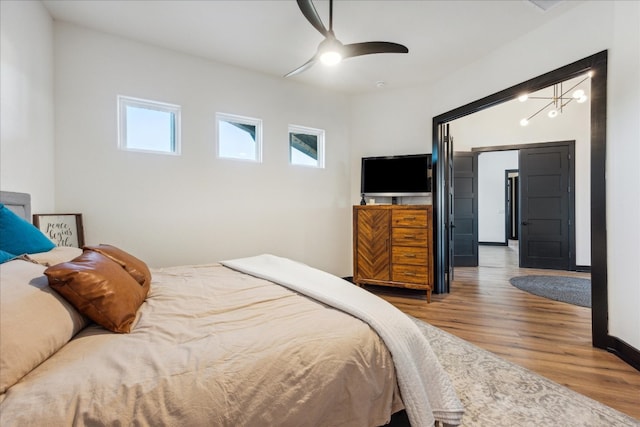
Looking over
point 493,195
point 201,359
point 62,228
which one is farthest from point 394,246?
point 493,195

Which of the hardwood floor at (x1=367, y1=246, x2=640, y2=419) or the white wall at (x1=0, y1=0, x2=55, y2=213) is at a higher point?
the white wall at (x1=0, y1=0, x2=55, y2=213)

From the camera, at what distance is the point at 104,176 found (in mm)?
2838

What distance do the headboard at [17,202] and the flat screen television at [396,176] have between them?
135 inches

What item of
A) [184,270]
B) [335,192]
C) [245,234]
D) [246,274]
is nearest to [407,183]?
[335,192]

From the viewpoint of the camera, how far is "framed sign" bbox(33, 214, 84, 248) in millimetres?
2421

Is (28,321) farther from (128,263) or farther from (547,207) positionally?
(547,207)

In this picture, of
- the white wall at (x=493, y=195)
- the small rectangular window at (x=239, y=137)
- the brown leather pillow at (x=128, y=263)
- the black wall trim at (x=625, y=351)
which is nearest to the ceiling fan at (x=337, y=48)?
the small rectangular window at (x=239, y=137)

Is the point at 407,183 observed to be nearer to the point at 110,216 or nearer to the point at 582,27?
the point at 582,27

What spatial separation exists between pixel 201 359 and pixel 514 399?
71.2 inches

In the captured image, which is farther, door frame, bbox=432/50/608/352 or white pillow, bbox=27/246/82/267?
door frame, bbox=432/50/608/352

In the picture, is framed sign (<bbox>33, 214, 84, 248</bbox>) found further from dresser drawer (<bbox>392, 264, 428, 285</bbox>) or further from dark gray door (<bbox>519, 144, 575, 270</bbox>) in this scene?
dark gray door (<bbox>519, 144, 575, 270</bbox>)

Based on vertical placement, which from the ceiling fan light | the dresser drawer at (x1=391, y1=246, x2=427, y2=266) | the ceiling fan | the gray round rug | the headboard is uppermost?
the ceiling fan

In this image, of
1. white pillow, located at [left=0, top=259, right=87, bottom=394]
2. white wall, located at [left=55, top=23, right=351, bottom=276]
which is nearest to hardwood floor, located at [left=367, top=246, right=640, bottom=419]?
white wall, located at [left=55, top=23, right=351, bottom=276]

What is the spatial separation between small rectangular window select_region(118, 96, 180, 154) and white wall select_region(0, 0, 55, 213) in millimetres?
555
